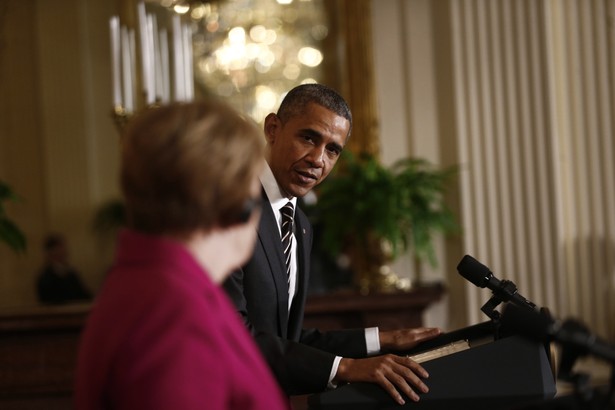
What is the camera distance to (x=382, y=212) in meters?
5.43

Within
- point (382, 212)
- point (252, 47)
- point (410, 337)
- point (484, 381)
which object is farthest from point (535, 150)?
point (484, 381)

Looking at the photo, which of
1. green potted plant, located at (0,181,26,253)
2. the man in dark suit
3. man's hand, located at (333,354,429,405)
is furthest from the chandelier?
man's hand, located at (333,354,429,405)

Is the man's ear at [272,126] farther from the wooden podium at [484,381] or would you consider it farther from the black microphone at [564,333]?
the black microphone at [564,333]

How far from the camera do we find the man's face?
2.56m

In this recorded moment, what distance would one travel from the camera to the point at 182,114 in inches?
52.2

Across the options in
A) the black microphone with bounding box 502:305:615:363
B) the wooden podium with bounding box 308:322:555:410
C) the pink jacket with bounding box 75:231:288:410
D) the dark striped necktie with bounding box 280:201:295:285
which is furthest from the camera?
the dark striped necktie with bounding box 280:201:295:285

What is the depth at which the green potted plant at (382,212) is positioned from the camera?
5.49 m

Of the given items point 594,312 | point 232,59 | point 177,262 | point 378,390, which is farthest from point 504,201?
point 177,262

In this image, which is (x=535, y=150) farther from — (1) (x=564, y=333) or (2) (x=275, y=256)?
(1) (x=564, y=333)

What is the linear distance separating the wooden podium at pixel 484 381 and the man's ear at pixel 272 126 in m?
1.01

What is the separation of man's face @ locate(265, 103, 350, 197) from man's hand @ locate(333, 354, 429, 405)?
0.72 m

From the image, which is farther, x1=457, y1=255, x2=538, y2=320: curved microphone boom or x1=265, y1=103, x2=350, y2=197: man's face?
x1=265, y1=103, x2=350, y2=197: man's face

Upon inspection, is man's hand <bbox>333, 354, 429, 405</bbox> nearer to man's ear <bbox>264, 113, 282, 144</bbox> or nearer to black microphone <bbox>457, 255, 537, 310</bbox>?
black microphone <bbox>457, 255, 537, 310</bbox>

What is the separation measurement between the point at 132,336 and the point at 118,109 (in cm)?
311
